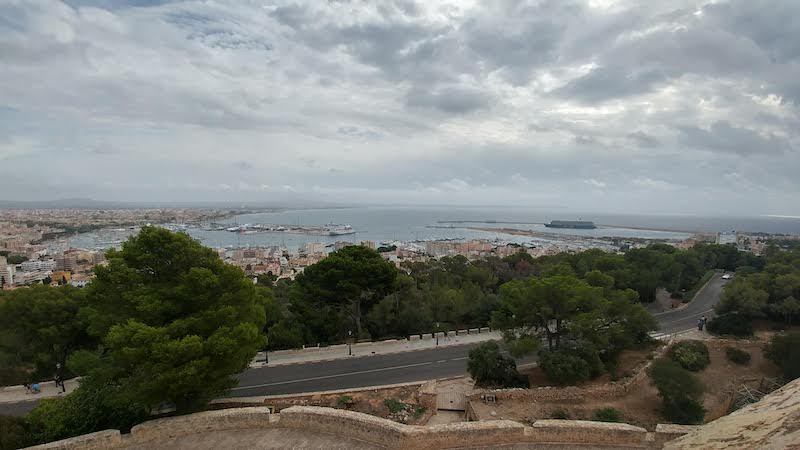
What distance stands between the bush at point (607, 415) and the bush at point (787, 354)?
7.02 m

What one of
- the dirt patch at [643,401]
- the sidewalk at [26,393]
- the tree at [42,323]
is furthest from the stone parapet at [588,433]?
the tree at [42,323]

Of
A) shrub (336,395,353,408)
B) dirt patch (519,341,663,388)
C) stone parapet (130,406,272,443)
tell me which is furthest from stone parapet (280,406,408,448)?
dirt patch (519,341,663,388)

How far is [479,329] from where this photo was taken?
17.5 metres

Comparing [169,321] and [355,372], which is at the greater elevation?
[169,321]

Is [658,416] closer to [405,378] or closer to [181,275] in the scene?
[405,378]

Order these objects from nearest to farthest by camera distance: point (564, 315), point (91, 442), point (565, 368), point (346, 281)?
point (91, 442), point (565, 368), point (564, 315), point (346, 281)

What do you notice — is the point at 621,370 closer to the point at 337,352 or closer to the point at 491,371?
the point at 491,371

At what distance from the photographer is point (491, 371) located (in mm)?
11398

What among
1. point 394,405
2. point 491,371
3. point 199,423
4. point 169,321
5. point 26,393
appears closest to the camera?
point 199,423

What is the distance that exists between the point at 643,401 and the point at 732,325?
30.7 ft

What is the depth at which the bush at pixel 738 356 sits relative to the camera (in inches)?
555

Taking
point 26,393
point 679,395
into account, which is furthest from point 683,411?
point 26,393

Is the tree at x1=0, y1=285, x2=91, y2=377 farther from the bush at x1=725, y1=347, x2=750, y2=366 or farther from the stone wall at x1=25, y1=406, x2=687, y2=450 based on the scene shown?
the bush at x1=725, y1=347, x2=750, y2=366

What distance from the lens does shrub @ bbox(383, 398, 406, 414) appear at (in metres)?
9.53
